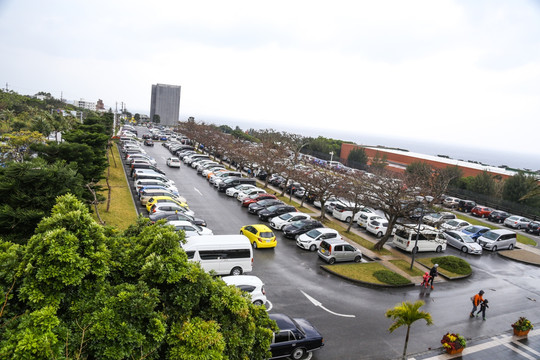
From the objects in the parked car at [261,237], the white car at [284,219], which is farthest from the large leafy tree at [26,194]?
the white car at [284,219]

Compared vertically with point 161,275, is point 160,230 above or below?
above

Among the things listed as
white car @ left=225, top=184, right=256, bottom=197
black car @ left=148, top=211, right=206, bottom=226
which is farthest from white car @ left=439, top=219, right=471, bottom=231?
black car @ left=148, top=211, right=206, bottom=226

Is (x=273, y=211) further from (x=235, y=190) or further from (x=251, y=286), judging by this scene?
(x=251, y=286)

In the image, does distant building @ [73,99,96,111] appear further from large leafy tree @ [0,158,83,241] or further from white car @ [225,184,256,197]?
large leafy tree @ [0,158,83,241]

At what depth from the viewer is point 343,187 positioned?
2716 cm

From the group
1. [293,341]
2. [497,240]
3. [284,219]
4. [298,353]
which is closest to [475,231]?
[497,240]

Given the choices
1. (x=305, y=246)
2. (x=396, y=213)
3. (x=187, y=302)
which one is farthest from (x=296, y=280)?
(x=187, y=302)

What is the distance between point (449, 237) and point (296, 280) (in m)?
16.3

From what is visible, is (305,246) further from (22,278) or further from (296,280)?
(22,278)

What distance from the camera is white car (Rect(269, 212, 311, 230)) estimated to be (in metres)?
25.1

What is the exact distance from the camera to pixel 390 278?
18391mm

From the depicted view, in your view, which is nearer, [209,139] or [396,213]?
[396,213]

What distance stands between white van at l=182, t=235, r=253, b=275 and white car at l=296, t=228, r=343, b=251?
566 centimetres

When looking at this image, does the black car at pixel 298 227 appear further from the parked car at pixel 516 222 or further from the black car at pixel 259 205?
the parked car at pixel 516 222
